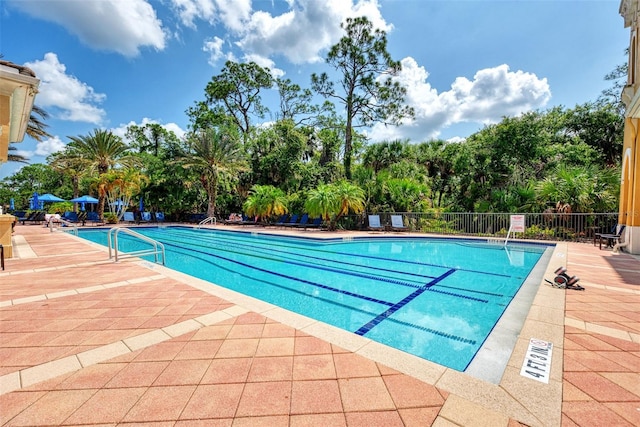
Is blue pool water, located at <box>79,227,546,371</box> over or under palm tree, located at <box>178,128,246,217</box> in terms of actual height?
under

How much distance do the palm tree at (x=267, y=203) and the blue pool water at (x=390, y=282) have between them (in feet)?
20.9

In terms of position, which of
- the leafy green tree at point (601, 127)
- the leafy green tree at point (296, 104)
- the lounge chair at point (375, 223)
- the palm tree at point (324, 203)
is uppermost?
the leafy green tree at point (296, 104)

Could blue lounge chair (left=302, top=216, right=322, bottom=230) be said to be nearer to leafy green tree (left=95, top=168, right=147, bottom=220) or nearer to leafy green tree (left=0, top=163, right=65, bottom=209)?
leafy green tree (left=95, top=168, right=147, bottom=220)

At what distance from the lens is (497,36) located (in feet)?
43.9

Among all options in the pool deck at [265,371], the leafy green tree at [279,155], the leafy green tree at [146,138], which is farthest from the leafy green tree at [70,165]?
the pool deck at [265,371]

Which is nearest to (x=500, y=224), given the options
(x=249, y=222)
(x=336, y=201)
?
(x=336, y=201)

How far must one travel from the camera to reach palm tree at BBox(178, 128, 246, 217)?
67.9ft

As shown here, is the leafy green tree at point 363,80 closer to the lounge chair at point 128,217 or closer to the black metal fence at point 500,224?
the black metal fence at point 500,224

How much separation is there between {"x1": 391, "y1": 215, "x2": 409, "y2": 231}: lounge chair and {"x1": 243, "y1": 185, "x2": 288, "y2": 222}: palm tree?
270 inches

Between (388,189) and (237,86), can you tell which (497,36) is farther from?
(237,86)

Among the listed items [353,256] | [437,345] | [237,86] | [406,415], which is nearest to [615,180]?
[353,256]

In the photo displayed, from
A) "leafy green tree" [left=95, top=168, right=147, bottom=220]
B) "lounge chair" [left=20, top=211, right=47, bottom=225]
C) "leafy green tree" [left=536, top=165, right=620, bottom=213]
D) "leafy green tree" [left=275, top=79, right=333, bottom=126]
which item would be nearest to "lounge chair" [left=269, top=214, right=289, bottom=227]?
"leafy green tree" [left=95, top=168, right=147, bottom=220]

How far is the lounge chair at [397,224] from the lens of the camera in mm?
14531

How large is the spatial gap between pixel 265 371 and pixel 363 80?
22515mm
